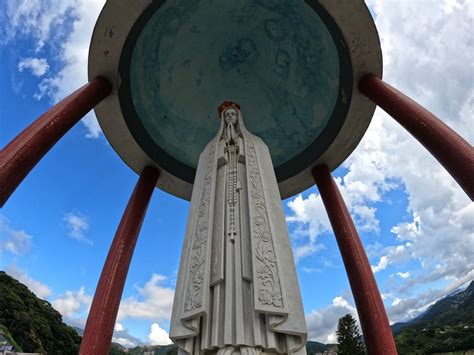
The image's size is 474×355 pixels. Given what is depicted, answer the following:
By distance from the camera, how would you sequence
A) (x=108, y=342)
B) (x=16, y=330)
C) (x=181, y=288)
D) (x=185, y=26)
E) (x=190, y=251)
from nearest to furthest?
(x=181, y=288) < (x=190, y=251) < (x=108, y=342) < (x=185, y=26) < (x=16, y=330)

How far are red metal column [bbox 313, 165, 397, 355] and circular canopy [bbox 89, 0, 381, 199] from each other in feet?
4.85

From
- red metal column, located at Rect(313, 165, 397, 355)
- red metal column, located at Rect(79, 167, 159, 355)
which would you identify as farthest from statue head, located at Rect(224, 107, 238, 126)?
red metal column, located at Rect(313, 165, 397, 355)

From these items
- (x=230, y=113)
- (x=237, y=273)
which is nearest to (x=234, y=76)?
(x=230, y=113)

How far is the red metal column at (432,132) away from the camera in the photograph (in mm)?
6340

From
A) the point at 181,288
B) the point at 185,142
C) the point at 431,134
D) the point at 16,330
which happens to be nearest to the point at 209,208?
the point at 181,288

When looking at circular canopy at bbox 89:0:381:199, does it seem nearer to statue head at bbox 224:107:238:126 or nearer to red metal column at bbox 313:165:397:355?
red metal column at bbox 313:165:397:355

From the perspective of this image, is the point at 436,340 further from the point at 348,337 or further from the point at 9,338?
the point at 9,338

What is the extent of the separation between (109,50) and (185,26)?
265 cm

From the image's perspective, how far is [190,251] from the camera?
3852mm

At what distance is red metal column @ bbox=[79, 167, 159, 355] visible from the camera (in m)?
7.88

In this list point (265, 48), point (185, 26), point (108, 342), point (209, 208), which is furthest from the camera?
point (265, 48)

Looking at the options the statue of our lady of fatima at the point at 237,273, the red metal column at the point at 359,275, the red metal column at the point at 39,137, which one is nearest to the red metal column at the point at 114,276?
the red metal column at the point at 39,137

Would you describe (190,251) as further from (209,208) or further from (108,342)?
(108,342)

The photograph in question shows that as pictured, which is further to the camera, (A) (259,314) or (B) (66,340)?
(B) (66,340)
